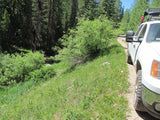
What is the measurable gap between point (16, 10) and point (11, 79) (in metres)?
28.6

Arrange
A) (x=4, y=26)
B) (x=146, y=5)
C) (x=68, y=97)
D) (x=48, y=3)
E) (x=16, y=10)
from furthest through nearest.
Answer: (x=16, y=10) → (x=48, y=3) → (x=4, y=26) → (x=146, y=5) → (x=68, y=97)

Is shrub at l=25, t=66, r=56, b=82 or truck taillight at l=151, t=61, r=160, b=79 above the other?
Answer: truck taillight at l=151, t=61, r=160, b=79

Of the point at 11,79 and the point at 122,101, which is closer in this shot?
the point at 122,101

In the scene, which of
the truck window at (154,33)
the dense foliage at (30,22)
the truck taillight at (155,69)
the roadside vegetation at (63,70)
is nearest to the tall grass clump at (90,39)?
the roadside vegetation at (63,70)

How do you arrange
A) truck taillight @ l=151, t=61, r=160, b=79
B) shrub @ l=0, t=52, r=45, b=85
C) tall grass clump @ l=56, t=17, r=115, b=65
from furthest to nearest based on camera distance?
tall grass clump @ l=56, t=17, r=115, b=65 → shrub @ l=0, t=52, r=45, b=85 → truck taillight @ l=151, t=61, r=160, b=79

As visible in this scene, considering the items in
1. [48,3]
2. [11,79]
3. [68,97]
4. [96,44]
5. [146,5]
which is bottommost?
[11,79]

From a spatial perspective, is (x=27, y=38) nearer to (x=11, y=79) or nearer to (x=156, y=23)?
(x=11, y=79)

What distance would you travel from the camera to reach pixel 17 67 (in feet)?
35.4

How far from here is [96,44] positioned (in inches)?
450

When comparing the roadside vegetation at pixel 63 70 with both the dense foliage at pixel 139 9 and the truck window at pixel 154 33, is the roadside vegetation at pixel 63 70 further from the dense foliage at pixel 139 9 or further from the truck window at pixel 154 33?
the truck window at pixel 154 33

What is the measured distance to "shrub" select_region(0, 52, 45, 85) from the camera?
10.5 metres

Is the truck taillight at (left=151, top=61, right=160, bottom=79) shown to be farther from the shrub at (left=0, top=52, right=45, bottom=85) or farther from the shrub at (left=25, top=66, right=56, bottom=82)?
the shrub at (left=0, top=52, right=45, bottom=85)

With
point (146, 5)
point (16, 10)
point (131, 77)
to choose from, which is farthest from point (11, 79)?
point (16, 10)

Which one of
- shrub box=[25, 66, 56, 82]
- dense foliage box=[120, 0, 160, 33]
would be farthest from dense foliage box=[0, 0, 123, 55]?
shrub box=[25, 66, 56, 82]
